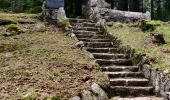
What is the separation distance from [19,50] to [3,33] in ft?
10.1

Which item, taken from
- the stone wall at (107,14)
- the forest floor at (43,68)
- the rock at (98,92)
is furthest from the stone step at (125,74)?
the stone wall at (107,14)

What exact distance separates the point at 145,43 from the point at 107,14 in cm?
564

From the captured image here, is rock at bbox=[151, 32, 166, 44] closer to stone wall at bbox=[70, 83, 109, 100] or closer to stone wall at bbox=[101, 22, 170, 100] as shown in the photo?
stone wall at bbox=[101, 22, 170, 100]

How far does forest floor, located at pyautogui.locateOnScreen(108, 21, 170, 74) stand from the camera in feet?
35.1

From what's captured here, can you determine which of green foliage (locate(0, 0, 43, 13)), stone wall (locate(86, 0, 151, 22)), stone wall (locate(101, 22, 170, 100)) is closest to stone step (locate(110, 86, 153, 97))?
stone wall (locate(101, 22, 170, 100))

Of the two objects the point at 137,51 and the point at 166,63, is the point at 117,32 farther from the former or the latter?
the point at 166,63

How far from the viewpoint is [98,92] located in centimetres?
875

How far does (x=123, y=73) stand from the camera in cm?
1117

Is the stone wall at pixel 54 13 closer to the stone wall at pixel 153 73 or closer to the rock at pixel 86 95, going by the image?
the stone wall at pixel 153 73

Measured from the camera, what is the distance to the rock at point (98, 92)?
8.68 m

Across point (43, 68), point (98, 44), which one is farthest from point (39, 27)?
point (43, 68)

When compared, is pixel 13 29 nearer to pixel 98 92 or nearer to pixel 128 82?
pixel 128 82

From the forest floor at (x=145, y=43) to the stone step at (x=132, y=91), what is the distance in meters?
0.77

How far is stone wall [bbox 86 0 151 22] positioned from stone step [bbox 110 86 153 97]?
8086 mm
